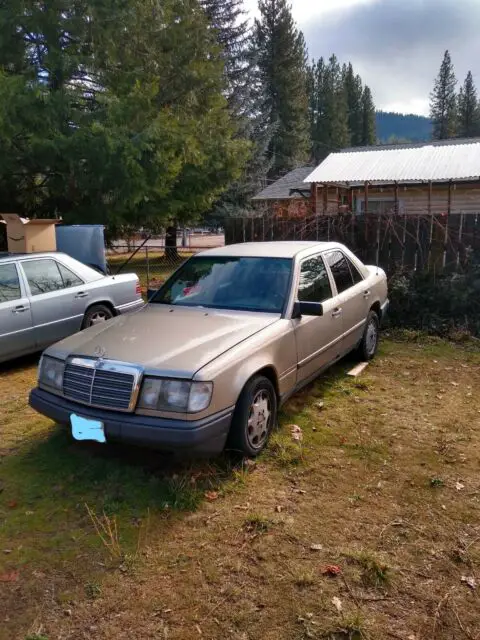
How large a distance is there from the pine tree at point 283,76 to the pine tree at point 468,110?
33.8 metres

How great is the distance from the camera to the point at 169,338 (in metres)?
3.73

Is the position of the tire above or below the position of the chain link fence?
below

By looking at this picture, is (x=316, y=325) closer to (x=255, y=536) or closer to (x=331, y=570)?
(x=255, y=536)

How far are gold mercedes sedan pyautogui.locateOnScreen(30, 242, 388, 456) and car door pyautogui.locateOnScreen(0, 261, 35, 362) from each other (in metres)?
2.05

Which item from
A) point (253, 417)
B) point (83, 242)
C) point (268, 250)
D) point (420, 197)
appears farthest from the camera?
point (420, 197)

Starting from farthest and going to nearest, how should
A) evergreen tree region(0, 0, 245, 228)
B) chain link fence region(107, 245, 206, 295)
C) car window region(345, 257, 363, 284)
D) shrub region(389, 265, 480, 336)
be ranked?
chain link fence region(107, 245, 206, 295)
evergreen tree region(0, 0, 245, 228)
shrub region(389, 265, 480, 336)
car window region(345, 257, 363, 284)

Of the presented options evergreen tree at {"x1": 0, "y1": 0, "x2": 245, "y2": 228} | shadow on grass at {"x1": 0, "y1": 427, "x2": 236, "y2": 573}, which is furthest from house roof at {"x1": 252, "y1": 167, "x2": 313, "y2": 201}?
shadow on grass at {"x1": 0, "y1": 427, "x2": 236, "y2": 573}

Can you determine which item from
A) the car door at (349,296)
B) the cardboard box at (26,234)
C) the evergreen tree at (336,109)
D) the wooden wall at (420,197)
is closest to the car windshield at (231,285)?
the car door at (349,296)

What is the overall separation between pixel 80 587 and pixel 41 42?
12.0 meters

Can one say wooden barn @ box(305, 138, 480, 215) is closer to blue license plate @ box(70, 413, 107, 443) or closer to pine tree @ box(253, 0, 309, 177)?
blue license plate @ box(70, 413, 107, 443)

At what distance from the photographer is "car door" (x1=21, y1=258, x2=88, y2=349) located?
244 inches

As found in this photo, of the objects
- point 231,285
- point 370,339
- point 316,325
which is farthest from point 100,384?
point 370,339

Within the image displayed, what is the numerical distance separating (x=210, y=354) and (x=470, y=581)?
6.50 ft

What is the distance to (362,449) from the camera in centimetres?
403
